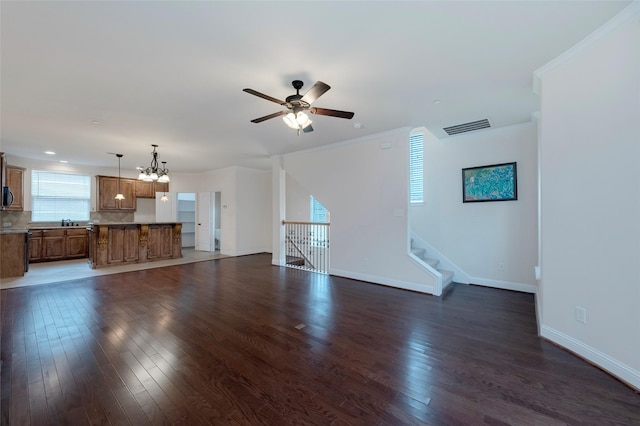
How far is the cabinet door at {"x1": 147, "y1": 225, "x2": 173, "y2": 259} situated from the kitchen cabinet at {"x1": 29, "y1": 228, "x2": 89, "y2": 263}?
7.26 ft

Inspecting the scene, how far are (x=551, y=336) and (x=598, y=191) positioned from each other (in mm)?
1559

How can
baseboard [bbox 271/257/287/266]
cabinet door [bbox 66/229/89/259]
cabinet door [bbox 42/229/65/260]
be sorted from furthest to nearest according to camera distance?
cabinet door [bbox 66/229/89/259], cabinet door [bbox 42/229/65/260], baseboard [bbox 271/257/287/266]

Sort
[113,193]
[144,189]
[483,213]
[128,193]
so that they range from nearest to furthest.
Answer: [483,213]
[113,193]
[128,193]
[144,189]

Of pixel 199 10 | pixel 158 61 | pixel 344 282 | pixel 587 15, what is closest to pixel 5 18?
pixel 158 61

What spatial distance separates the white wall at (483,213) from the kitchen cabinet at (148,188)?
8794 mm

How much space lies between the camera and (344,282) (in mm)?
5145

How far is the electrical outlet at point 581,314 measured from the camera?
2424mm

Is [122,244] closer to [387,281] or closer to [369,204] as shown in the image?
[369,204]

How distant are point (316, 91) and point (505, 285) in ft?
15.2

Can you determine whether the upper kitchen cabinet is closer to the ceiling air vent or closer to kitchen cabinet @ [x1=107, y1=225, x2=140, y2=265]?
kitchen cabinet @ [x1=107, y1=225, x2=140, y2=265]

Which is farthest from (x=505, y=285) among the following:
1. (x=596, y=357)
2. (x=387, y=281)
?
(x=596, y=357)

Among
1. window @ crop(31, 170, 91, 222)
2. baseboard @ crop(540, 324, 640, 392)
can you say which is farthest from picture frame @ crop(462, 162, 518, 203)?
window @ crop(31, 170, 91, 222)

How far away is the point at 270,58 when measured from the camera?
2486 mm

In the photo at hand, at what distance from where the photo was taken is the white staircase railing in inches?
268
